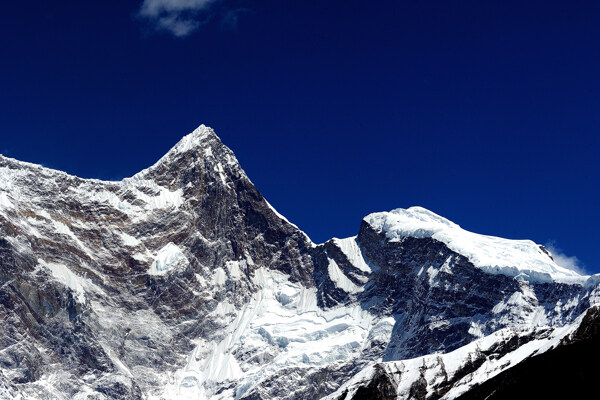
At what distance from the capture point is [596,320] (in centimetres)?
9194

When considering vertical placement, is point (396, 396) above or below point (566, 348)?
above

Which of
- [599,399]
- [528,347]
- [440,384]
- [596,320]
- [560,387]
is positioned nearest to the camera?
[599,399]

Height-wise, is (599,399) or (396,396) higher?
(396,396)

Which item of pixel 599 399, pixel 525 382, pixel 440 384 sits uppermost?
pixel 440 384

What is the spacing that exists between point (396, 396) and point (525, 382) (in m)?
19.9

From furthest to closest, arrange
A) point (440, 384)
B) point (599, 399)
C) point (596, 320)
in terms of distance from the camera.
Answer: point (440, 384), point (596, 320), point (599, 399)

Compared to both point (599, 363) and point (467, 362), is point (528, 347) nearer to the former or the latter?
point (467, 362)

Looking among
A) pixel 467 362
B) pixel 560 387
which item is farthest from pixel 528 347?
pixel 560 387

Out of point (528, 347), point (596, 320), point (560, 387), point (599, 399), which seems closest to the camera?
point (599, 399)

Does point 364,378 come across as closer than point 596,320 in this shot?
No

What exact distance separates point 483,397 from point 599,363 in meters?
13.1

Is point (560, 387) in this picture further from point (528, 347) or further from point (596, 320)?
point (528, 347)

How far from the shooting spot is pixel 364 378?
10875 centimetres

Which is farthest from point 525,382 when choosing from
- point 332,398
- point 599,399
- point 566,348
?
point 332,398
